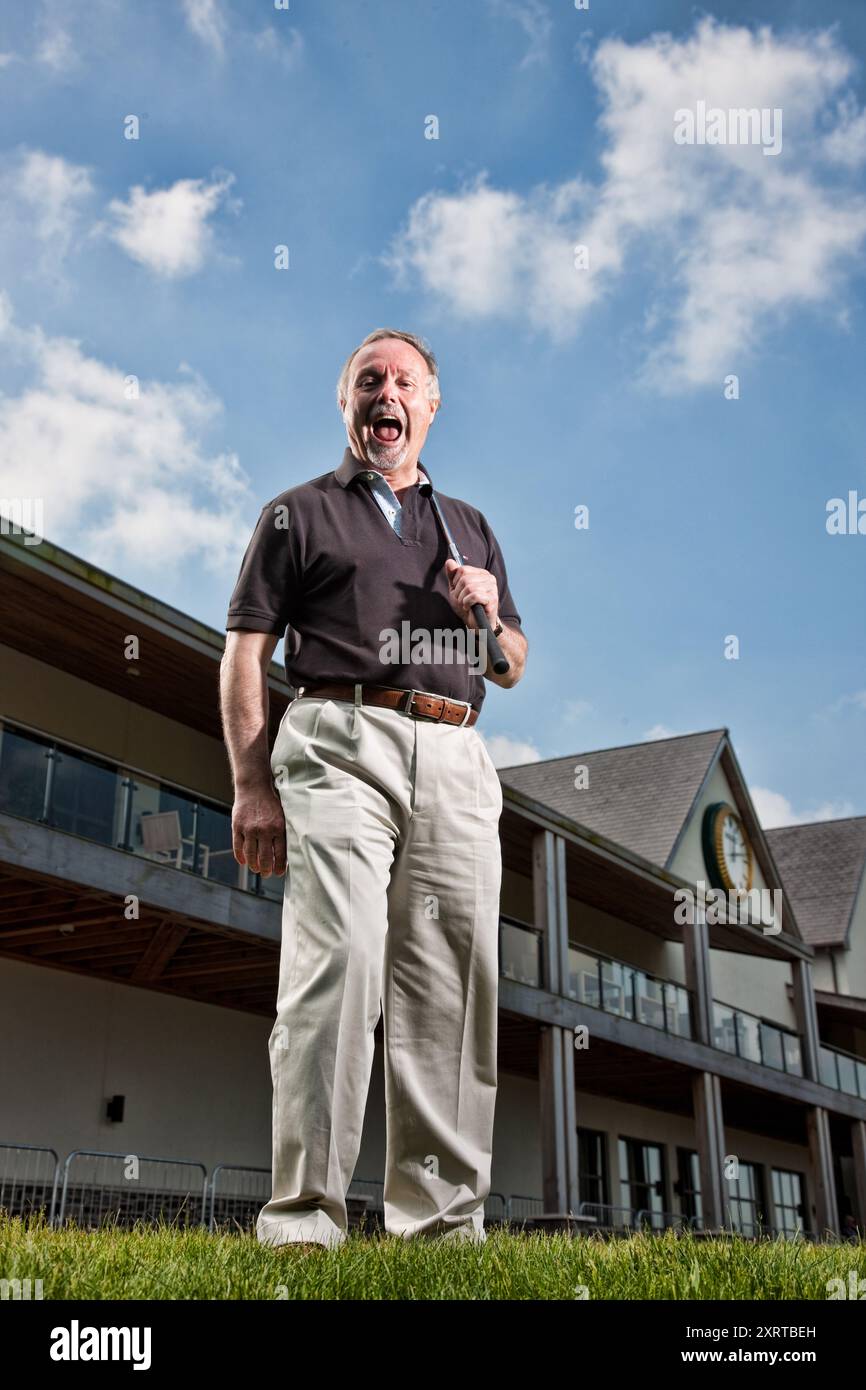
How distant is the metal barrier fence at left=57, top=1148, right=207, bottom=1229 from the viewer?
13.1 metres

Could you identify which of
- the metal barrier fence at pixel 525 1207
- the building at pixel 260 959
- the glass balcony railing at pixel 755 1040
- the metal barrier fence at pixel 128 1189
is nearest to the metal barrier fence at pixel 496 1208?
the metal barrier fence at pixel 525 1207

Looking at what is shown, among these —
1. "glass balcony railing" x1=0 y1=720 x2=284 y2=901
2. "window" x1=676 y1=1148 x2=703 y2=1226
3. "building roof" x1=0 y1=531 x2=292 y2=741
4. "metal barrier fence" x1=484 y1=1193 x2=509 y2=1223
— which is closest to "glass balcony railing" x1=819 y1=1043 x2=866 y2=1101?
"window" x1=676 y1=1148 x2=703 y2=1226

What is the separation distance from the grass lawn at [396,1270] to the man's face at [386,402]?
198 cm

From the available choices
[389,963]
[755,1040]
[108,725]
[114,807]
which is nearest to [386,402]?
[389,963]

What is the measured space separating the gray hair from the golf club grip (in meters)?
0.73

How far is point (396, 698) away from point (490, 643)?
271 mm

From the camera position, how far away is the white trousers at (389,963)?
9.27 ft

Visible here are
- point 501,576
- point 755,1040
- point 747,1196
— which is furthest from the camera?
point 747,1196

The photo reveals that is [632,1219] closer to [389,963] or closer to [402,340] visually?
[389,963]

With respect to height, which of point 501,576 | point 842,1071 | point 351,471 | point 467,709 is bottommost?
point 467,709

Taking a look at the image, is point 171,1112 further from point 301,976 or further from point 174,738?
point 301,976

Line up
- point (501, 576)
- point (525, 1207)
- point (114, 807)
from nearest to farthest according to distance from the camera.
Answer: point (501, 576) < point (114, 807) < point (525, 1207)

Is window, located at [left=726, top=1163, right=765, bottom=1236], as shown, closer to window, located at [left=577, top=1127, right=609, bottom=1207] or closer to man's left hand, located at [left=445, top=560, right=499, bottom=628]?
window, located at [left=577, top=1127, right=609, bottom=1207]

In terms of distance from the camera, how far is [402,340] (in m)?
3.58
